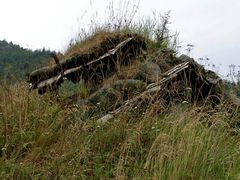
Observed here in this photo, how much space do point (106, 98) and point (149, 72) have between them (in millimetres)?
1020

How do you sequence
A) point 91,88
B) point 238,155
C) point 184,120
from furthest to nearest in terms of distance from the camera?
point 91,88, point 184,120, point 238,155

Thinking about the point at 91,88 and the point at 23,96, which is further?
the point at 91,88

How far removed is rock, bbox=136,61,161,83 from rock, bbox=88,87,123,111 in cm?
67

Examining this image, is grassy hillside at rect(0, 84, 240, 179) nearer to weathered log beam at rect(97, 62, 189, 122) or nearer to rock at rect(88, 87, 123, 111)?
weathered log beam at rect(97, 62, 189, 122)

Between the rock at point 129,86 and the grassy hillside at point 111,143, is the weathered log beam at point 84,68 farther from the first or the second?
the grassy hillside at point 111,143

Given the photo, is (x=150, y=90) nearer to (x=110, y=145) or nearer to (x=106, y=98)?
(x=106, y=98)

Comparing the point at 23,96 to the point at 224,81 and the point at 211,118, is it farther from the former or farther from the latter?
the point at 224,81

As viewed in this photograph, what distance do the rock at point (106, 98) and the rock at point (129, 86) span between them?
0.40 ft

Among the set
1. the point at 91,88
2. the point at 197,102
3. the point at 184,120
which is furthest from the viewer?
the point at 91,88

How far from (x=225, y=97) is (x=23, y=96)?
300cm

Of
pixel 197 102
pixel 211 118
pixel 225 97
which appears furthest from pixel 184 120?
pixel 225 97

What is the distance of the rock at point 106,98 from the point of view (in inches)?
270

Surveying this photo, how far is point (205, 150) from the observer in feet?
17.2

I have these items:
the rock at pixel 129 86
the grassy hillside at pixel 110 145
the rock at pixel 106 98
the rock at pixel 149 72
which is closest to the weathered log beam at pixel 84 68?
the rock at pixel 149 72
